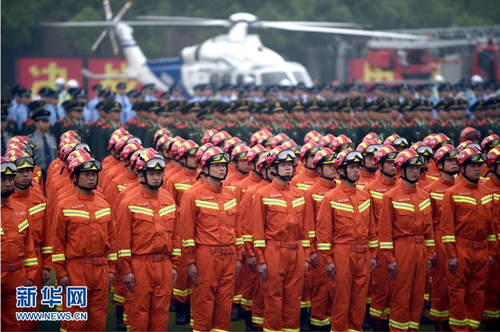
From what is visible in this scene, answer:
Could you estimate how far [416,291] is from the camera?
984cm

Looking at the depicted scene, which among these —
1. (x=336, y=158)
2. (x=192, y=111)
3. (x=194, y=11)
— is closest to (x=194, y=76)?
(x=194, y=11)

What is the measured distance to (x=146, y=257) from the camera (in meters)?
9.09

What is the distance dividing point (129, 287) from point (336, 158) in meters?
2.83

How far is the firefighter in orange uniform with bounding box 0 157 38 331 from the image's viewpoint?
852 centimetres

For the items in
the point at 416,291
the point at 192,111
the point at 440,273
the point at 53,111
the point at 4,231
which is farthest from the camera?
the point at 53,111

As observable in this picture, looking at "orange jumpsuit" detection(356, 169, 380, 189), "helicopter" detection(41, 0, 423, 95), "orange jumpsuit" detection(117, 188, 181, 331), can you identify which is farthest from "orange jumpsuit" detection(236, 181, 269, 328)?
"helicopter" detection(41, 0, 423, 95)

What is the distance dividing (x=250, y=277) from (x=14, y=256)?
10.8 feet

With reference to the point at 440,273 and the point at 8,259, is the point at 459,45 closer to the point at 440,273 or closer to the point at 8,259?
the point at 440,273

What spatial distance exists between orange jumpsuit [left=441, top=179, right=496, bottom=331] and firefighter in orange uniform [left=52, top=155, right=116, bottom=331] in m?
3.78

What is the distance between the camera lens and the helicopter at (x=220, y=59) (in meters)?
30.9

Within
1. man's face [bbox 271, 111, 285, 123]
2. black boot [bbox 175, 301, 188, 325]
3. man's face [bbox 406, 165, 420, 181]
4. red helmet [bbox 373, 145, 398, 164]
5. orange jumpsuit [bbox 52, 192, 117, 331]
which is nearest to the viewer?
orange jumpsuit [bbox 52, 192, 117, 331]

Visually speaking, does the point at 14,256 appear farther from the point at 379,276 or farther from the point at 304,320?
the point at 379,276

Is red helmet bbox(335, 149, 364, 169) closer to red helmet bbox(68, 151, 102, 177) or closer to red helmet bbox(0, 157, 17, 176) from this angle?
red helmet bbox(68, 151, 102, 177)

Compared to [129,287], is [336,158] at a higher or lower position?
higher
